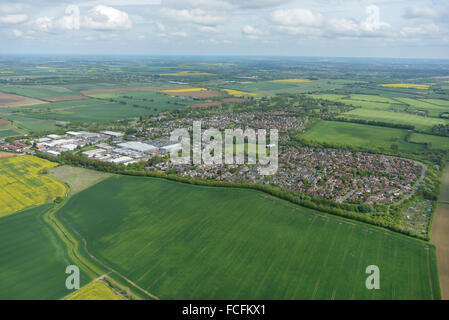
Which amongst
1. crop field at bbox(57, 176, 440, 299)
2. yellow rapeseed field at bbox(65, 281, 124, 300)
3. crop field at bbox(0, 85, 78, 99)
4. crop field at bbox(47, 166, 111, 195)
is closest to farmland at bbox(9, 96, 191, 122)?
crop field at bbox(0, 85, 78, 99)

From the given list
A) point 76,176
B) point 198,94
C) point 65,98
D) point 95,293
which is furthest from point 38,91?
point 95,293

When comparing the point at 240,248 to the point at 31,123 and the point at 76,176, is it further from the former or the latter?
the point at 31,123

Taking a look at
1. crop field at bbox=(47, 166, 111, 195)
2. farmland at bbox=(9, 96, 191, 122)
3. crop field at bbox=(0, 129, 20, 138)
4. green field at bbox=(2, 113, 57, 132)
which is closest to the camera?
crop field at bbox=(47, 166, 111, 195)

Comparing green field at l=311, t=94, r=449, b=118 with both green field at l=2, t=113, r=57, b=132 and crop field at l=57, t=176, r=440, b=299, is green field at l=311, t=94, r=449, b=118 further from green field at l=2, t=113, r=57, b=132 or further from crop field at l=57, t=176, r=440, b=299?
green field at l=2, t=113, r=57, b=132

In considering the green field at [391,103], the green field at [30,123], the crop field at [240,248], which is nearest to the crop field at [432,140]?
the green field at [391,103]

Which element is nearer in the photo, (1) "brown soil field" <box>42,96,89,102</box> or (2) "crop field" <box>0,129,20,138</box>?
(2) "crop field" <box>0,129,20,138</box>

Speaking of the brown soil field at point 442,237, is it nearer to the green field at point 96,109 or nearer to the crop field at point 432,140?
the crop field at point 432,140
